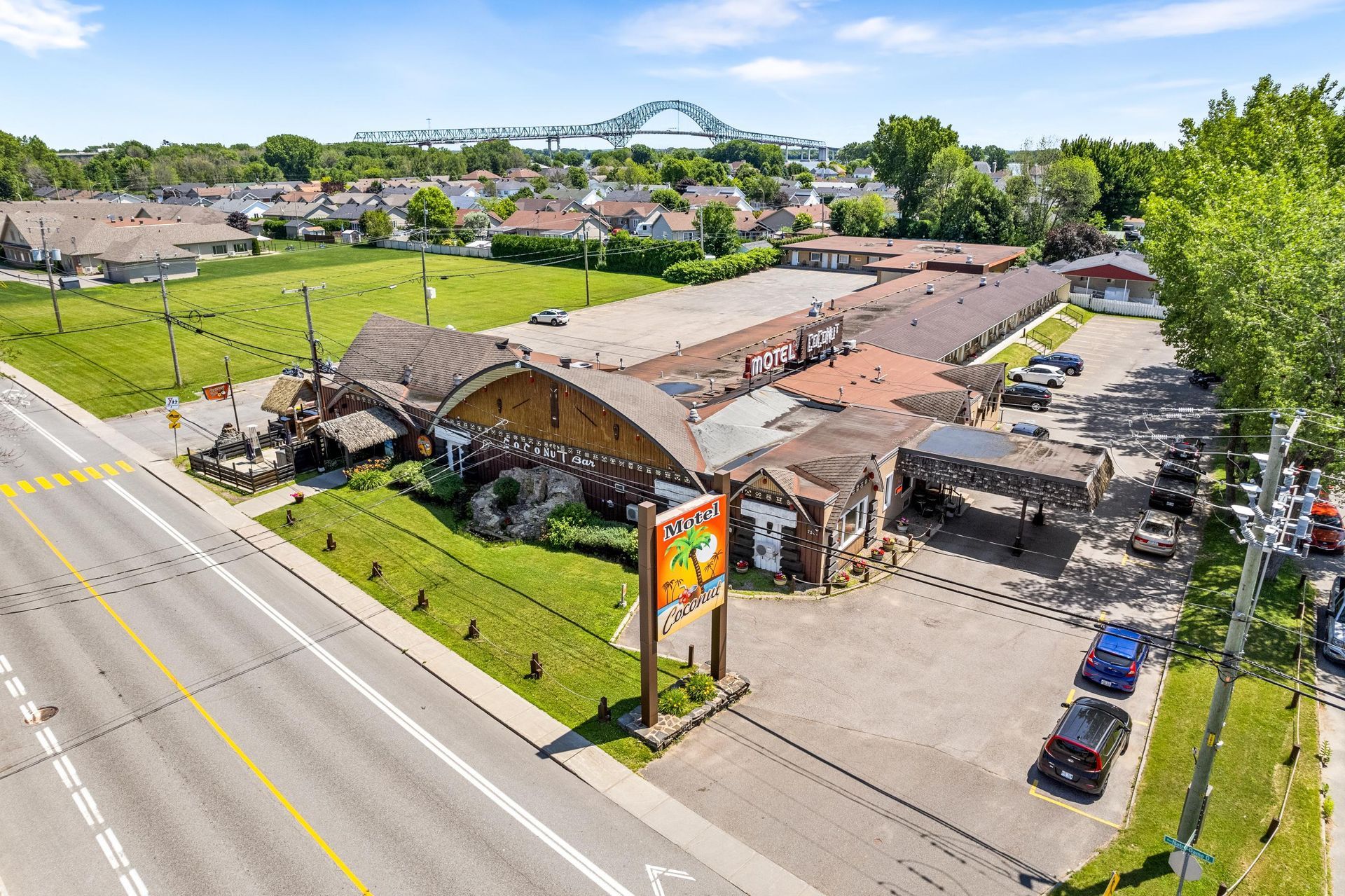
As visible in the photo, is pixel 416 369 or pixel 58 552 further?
pixel 416 369

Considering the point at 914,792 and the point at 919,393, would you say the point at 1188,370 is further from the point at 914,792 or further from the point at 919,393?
the point at 914,792

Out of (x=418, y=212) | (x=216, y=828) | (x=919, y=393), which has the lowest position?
(x=216, y=828)

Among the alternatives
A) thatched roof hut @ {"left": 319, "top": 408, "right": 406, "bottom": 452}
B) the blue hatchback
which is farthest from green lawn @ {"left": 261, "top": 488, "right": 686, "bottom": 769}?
the blue hatchback

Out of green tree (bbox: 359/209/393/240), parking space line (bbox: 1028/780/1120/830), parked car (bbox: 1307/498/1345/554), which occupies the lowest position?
parking space line (bbox: 1028/780/1120/830)

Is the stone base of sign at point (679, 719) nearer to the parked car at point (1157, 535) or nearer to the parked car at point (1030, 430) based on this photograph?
the parked car at point (1157, 535)

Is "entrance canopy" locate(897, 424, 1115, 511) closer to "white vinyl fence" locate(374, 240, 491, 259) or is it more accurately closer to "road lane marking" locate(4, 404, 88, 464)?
"road lane marking" locate(4, 404, 88, 464)

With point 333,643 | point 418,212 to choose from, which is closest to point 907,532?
point 333,643
